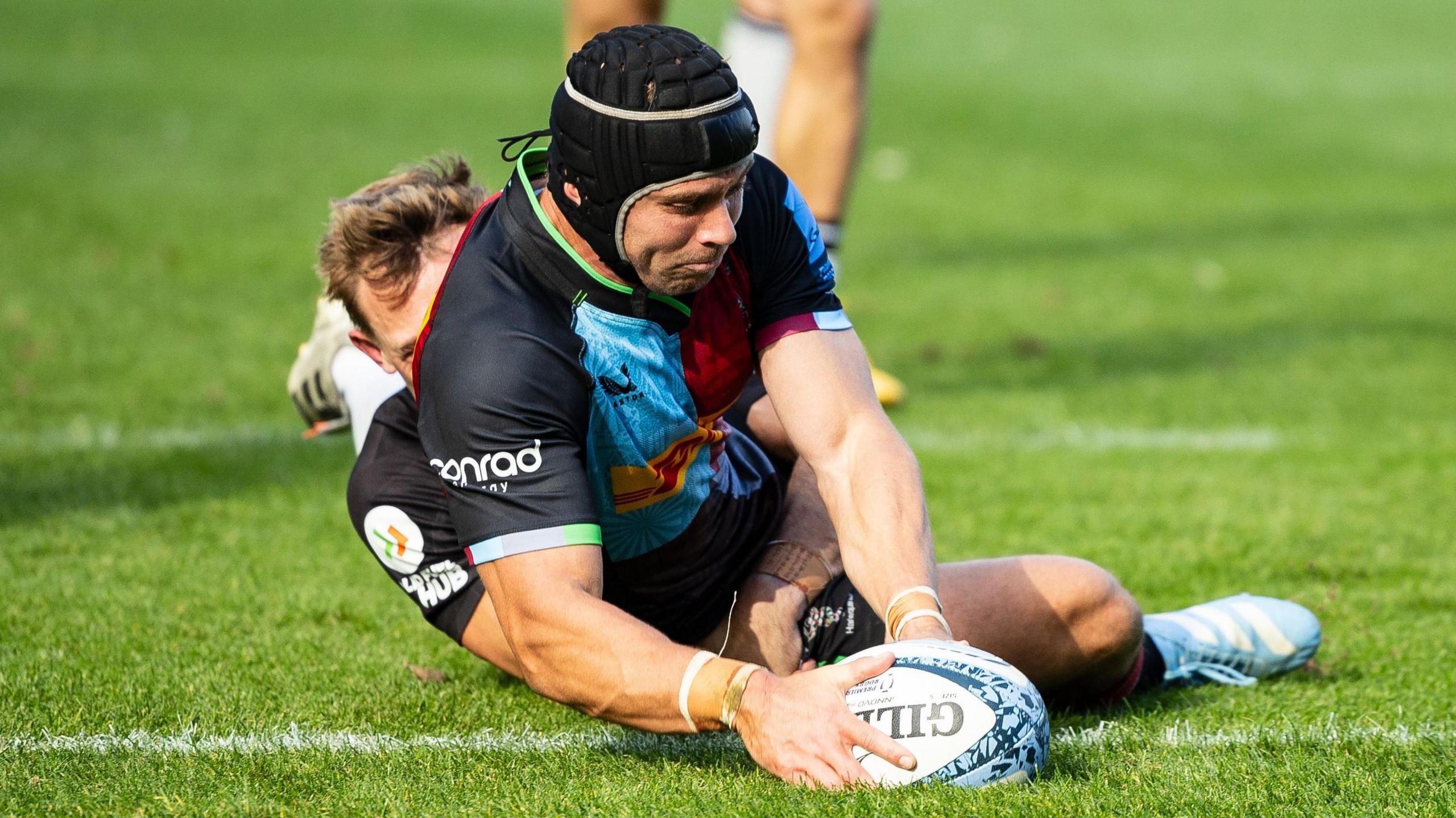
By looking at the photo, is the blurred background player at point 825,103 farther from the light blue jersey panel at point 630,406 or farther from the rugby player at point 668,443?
the light blue jersey panel at point 630,406

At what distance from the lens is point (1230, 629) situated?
12.7ft

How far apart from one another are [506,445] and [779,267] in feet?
2.69

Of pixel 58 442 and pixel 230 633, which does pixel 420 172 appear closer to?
pixel 230 633

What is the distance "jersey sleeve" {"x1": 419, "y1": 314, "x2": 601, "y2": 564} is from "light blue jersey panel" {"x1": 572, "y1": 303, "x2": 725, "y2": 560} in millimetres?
141

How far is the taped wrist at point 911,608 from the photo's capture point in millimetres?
3055

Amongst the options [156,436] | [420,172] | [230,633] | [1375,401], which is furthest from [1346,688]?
[156,436]

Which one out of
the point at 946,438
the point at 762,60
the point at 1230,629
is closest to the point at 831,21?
the point at 762,60

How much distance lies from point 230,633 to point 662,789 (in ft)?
Answer: 5.24

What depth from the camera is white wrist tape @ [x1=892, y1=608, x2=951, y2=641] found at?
305cm

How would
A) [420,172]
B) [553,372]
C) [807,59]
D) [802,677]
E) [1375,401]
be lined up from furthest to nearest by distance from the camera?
[1375,401], [807,59], [420,172], [553,372], [802,677]

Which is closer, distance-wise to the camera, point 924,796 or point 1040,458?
point 924,796

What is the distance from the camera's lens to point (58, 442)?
5930mm

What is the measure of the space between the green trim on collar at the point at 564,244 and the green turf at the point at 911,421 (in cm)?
95

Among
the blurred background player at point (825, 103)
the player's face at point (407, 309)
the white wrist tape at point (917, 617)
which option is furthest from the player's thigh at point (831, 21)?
the white wrist tape at point (917, 617)
